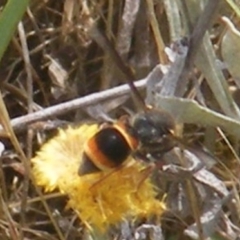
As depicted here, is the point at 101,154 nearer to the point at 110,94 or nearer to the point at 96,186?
the point at 96,186

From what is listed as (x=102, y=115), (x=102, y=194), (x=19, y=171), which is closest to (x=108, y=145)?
(x=102, y=194)

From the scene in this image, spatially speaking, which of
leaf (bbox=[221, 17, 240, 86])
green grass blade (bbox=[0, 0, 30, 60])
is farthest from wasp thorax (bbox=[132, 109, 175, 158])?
green grass blade (bbox=[0, 0, 30, 60])

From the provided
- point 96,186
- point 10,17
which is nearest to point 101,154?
point 96,186

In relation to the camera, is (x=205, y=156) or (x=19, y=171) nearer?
(x=205, y=156)

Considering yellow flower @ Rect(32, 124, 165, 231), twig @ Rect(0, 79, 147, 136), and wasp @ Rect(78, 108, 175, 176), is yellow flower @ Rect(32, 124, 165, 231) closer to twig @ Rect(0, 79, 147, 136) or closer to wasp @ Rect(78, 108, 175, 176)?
wasp @ Rect(78, 108, 175, 176)

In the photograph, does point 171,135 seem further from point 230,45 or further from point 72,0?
point 72,0

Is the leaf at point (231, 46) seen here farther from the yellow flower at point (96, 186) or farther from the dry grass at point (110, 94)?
the yellow flower at point (96, 186)
